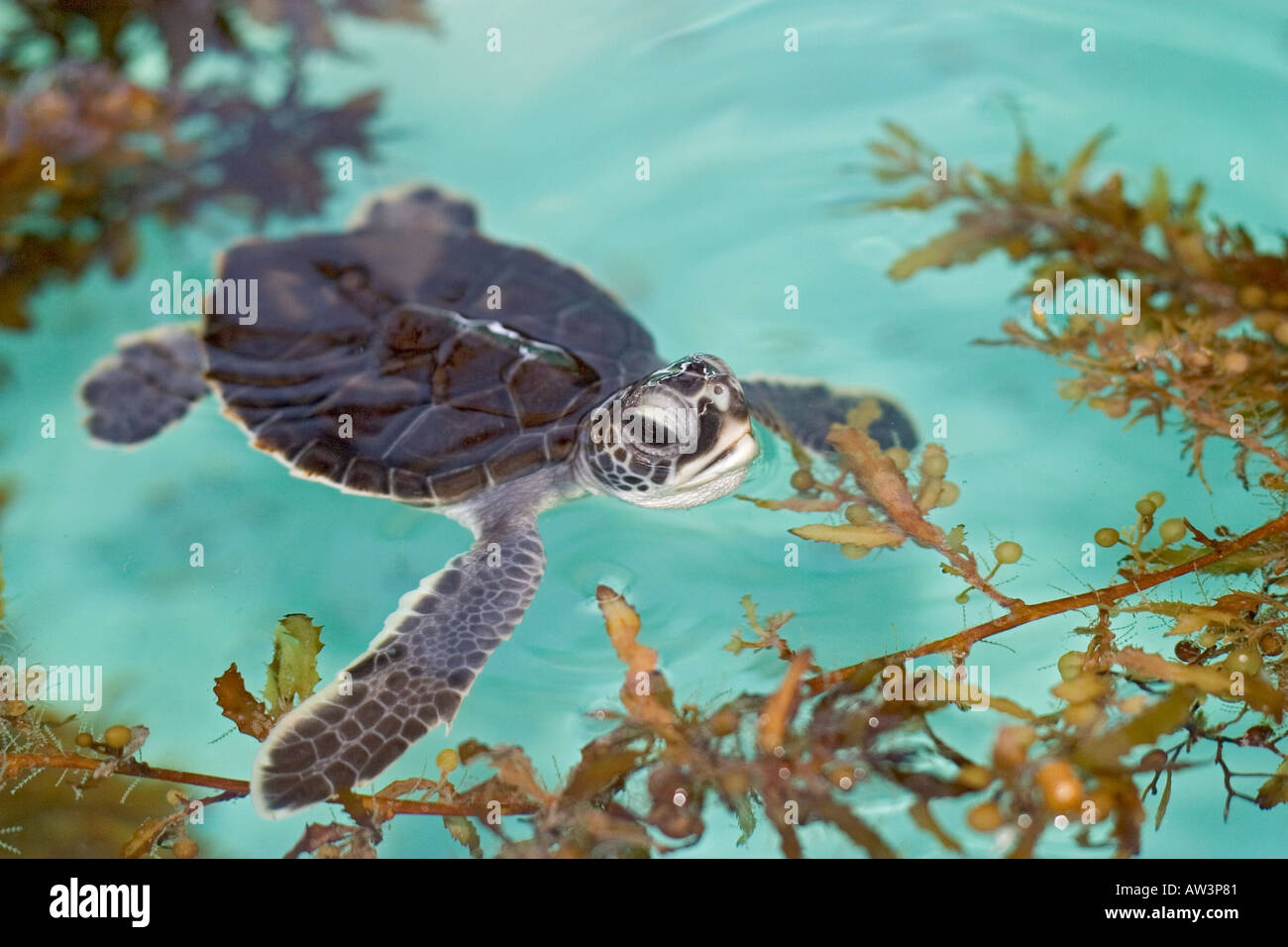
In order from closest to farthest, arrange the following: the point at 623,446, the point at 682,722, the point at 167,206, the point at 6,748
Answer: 1. the point at 682,722
2. the point at 6,748
3. the point at 623,446
4. the point at 167,206

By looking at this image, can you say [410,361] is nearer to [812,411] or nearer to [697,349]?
[697,349]

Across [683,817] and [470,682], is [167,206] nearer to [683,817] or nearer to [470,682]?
[470,682]

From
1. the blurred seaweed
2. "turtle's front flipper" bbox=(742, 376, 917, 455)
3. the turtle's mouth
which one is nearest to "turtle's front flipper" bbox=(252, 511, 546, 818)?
the turtle's mouth

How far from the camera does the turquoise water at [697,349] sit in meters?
2.51

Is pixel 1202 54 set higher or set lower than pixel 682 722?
higher

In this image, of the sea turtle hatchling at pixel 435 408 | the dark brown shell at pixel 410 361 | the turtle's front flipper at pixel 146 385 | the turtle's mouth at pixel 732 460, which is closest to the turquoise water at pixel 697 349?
the turtle's front flipper at pixel 146 385

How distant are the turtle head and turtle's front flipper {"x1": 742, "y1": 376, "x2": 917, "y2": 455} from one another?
0.38 m

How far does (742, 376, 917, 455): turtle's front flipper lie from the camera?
275 centimetres

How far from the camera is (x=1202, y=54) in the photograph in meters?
3.74

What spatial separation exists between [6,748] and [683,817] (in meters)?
1.55

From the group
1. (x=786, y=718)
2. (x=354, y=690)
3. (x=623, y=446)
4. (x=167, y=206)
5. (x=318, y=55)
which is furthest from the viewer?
(x=318, y=55)
